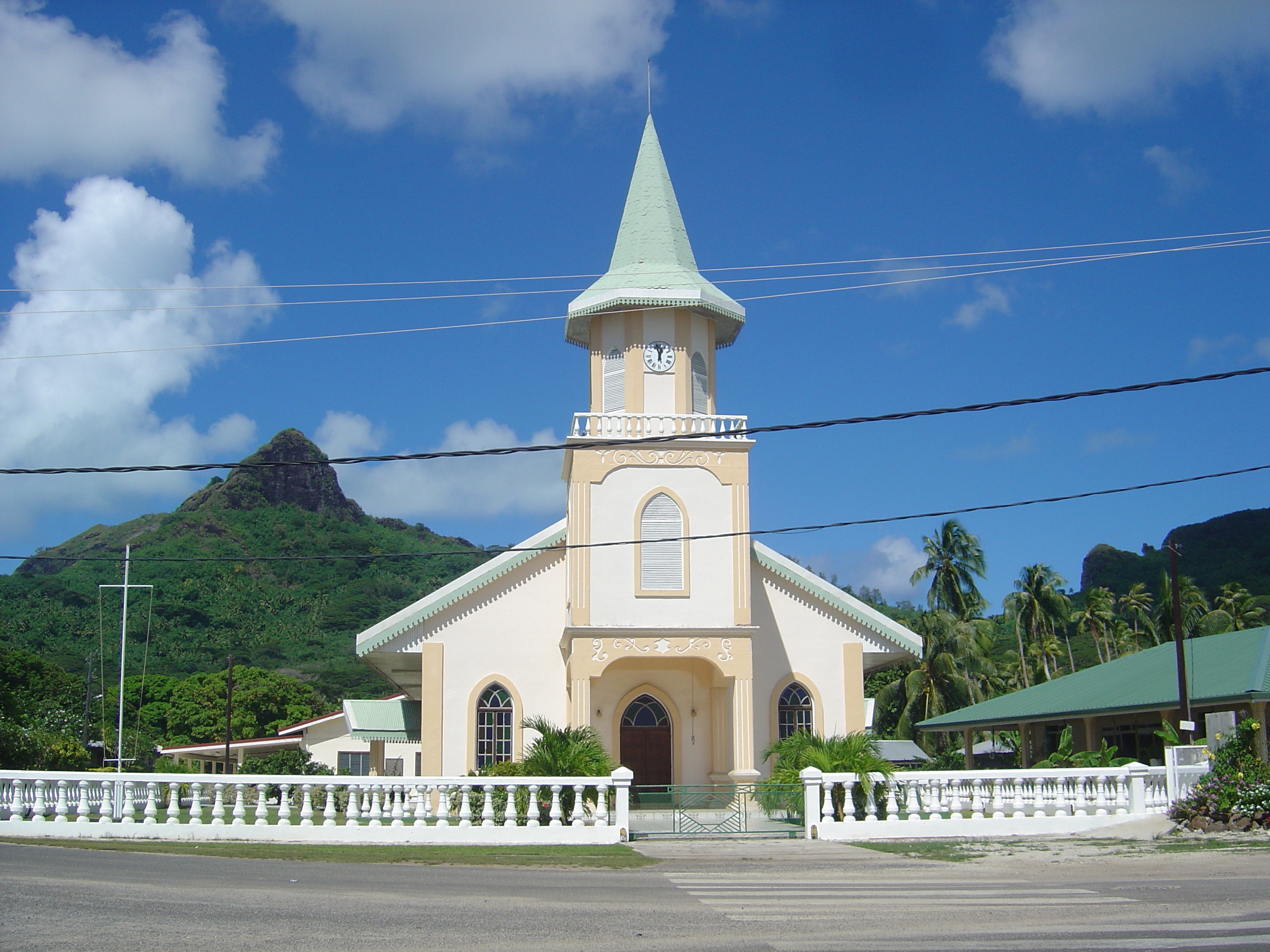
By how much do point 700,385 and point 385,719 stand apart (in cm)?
1574

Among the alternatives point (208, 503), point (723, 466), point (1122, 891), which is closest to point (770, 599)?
point (723, 466)

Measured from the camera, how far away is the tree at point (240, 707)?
76.9 meters

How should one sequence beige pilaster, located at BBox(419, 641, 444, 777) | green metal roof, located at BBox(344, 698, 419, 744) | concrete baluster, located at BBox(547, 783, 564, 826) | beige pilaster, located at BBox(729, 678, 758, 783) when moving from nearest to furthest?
concrete baluster, located at BBox(547, 783, 564, 826) → beige pilaster, located at BBox(729, 678, 758, 783) → beige pilaster, located at BBox(419, 641, 444, 777) → green metal roof, located at BBox(344, 698, 419, 744)

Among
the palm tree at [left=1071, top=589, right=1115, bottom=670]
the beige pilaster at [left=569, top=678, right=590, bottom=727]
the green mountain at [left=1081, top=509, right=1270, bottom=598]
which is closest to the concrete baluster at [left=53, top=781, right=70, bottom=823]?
the beige pilaster at [left=569, top=678, right=590, bottom=727]

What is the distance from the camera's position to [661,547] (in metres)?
27.8

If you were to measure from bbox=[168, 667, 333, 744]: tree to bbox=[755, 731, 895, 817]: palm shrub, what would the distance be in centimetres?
6025

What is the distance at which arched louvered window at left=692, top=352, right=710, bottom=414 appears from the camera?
97.0 feet

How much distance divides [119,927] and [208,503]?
10953 cm

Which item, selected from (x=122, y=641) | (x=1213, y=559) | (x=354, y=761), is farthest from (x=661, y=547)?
(x=1213, y=559)

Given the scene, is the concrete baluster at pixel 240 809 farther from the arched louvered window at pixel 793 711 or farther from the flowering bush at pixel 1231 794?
the flowering bush at pixel 1231 794

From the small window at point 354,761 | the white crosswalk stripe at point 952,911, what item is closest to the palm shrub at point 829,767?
the white crosswalk stripe at point 952,911

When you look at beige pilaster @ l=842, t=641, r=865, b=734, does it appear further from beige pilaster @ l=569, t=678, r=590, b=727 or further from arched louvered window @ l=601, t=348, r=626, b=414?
arched louvered window @ l=601, t=348, r=626, b=414

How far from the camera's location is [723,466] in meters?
28.5

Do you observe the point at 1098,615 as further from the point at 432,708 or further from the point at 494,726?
the point at 432,708
